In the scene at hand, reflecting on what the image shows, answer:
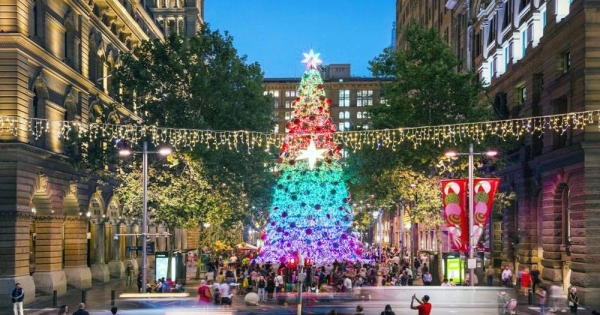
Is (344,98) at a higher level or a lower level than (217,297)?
higher

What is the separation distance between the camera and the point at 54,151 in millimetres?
47000

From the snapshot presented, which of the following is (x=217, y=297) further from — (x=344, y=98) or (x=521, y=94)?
(x=344, y=98)

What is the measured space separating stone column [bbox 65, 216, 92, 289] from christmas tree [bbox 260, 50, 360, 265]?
12998mm

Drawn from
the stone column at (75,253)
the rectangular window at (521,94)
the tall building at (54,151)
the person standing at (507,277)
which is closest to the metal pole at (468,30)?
the rectangular window at (521,94)

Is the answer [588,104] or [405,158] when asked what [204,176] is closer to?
[405,158]

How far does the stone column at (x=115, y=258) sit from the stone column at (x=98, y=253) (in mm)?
4201

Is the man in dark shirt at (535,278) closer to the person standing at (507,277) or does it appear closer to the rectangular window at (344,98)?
the person standing at (507,277)

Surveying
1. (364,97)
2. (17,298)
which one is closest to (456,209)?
(17,298)

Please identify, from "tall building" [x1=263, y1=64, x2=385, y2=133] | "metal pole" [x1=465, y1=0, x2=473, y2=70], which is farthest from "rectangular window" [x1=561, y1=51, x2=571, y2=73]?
"tall building" [x1=263, y1=64, x2=385, y2=133]

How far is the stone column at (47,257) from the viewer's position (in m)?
45.6

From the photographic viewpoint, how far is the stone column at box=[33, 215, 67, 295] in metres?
45.6

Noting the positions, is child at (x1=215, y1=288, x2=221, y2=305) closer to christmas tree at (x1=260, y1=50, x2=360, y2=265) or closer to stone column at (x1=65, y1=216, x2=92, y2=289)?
christmas tree at (x1=260, y1=50, x2=360, y2=265)

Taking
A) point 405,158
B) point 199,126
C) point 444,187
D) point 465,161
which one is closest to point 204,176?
point 199,126

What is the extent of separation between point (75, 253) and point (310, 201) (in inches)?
657
